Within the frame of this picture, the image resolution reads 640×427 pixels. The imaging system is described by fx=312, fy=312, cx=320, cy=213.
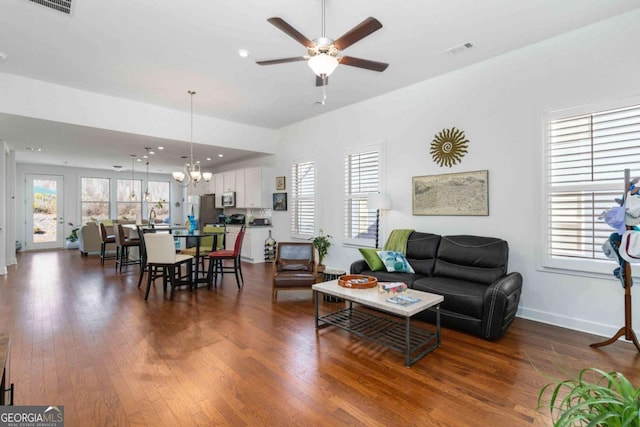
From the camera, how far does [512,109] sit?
12.5 ft

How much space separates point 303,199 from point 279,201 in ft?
2.80

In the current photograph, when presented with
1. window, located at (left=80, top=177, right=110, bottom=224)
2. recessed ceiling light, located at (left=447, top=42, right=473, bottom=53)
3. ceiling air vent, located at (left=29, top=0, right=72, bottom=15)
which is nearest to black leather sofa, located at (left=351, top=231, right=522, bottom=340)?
recessed ceiling light, located at (left=447, top=42, right=473, bottom=53)

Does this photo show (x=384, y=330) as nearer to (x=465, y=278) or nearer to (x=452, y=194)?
(x=465, y=278)

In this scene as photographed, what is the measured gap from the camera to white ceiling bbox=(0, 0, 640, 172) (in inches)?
117

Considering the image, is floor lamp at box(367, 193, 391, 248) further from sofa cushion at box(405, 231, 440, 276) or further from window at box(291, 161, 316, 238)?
window at box(291, 161, 316, 238)

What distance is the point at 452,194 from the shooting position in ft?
14.3

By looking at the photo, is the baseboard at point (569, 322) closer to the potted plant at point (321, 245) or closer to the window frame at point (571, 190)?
the window frame at point (571, 190)

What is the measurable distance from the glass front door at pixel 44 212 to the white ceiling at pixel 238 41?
19.8 feet

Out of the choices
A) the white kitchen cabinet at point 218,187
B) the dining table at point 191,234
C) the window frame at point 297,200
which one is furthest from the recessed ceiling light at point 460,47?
the white kitchen cabinet at point 218,187

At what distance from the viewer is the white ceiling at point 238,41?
2.97 m

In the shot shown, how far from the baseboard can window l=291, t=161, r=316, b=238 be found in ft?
12.9

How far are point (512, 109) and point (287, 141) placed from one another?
463 centimetres

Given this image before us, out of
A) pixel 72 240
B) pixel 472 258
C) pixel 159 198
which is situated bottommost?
pixel 72 240

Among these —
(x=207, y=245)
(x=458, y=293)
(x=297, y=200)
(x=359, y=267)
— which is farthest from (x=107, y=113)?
(x=458, y=293)
